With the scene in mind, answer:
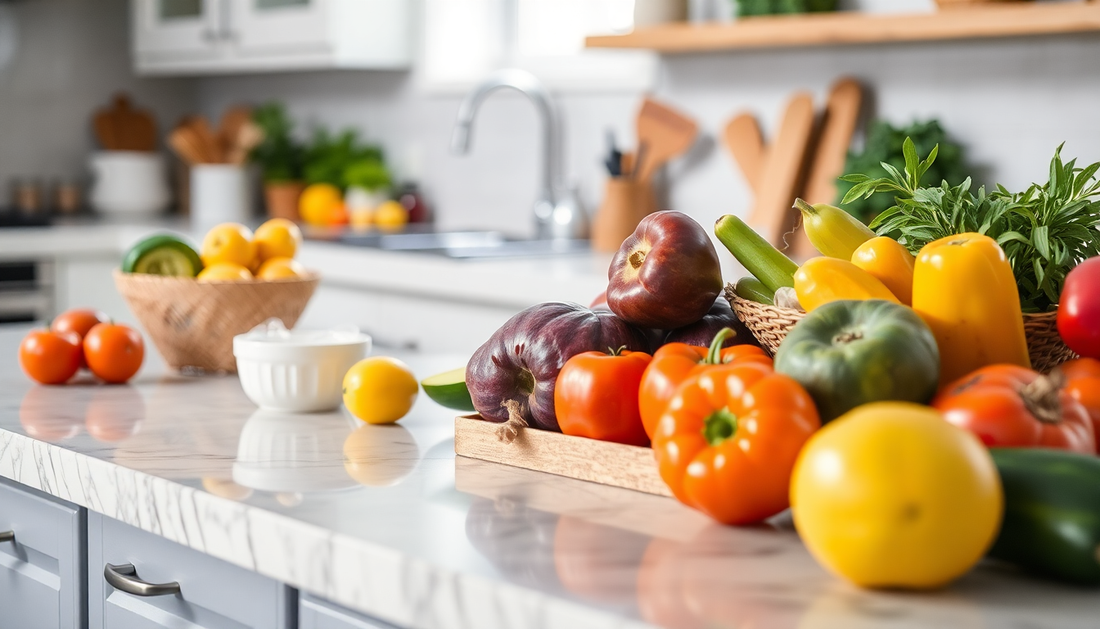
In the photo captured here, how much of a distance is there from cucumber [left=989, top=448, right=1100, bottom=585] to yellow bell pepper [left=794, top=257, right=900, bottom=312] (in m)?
0.24

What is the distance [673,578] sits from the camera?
2.76 feet

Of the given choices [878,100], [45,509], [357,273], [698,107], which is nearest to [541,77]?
[698,107]

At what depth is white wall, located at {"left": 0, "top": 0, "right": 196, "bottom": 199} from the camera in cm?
500

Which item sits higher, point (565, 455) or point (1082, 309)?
point (1082, 309)

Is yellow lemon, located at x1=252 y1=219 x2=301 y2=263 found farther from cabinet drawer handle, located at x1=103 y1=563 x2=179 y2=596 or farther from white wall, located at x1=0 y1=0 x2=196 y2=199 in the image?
white wall, located at x1=0 y1=0 x2=196 y2=199

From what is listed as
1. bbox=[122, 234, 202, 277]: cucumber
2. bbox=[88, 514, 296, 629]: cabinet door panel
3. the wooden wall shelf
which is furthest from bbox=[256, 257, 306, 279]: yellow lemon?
the wooden wall shelf

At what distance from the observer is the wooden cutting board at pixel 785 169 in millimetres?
3166

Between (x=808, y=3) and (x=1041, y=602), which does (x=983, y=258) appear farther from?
(x=808, y=3)

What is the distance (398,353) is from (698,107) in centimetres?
174

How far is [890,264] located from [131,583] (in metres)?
0.75

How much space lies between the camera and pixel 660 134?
3531 millimetres

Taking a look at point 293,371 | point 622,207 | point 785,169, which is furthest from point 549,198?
point 293,371

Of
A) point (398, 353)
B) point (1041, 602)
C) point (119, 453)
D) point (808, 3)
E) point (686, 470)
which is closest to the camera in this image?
point (1041, 602)

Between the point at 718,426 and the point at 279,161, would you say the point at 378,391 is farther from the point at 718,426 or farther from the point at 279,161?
the point at 279,161
